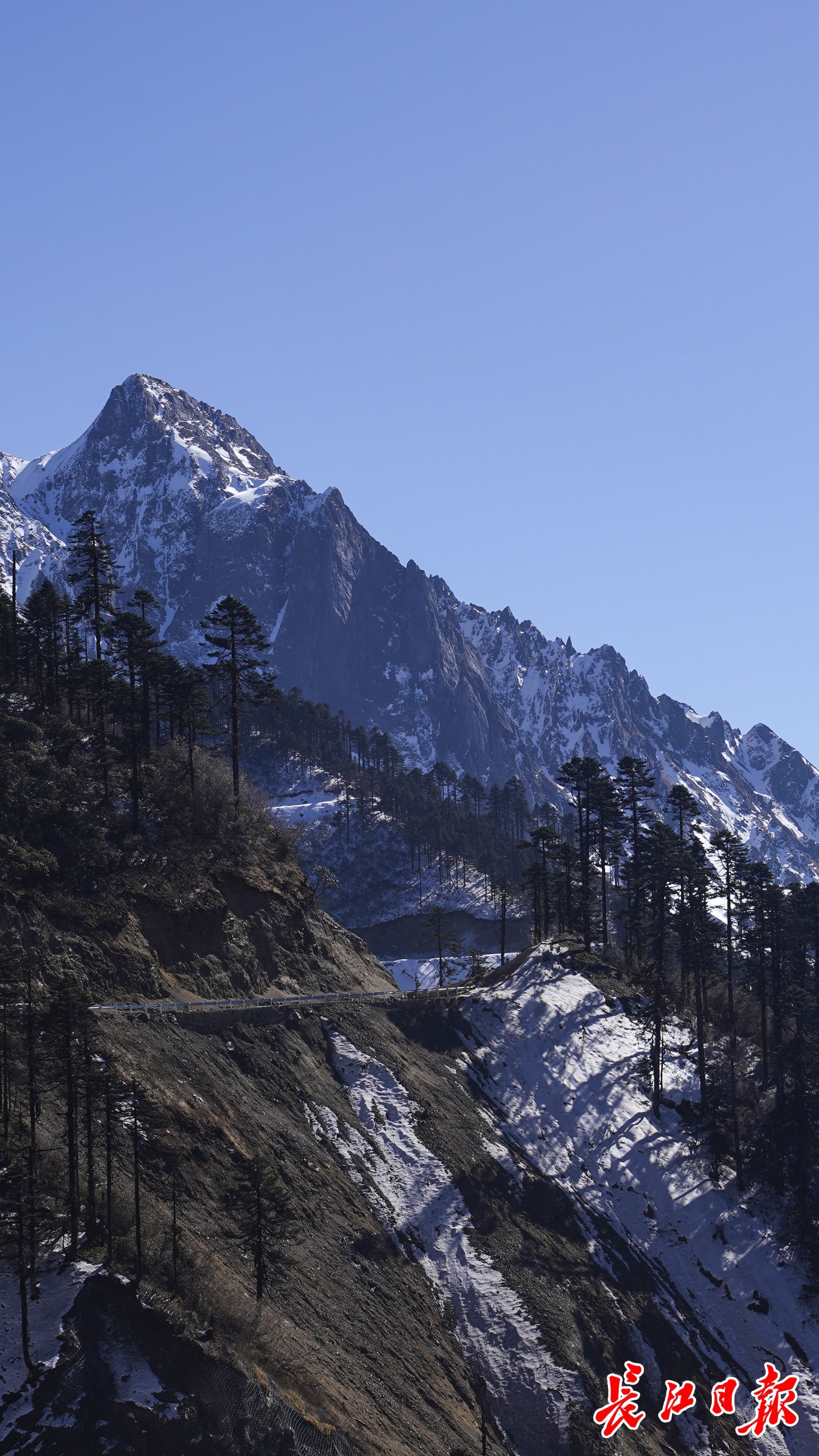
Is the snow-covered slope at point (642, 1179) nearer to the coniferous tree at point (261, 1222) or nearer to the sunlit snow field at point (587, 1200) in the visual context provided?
the sunlit snow field at point (587, 1200)

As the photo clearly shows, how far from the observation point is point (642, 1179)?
50312mm

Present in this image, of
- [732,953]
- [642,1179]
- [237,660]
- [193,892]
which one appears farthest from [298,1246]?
[732,953]

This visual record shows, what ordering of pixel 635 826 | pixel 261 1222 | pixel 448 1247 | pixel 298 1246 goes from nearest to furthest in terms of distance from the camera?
1. pixel 261 1222
2. pixel 298 1246
3. pixel 448 1247
4. pixel 635 826

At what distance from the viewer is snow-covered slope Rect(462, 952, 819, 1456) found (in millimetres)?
42469

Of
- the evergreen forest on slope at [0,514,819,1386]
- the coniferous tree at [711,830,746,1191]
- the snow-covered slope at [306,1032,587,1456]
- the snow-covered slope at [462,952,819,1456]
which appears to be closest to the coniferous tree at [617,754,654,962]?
the evergreen forest on slope at [0,514,819,1386]

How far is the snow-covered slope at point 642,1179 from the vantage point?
4247 centimetres

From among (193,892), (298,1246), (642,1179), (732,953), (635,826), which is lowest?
Result: (642,1179)

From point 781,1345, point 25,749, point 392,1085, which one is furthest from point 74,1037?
point 781,1345

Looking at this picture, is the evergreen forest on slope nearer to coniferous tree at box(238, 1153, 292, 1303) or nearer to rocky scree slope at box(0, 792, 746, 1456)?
coniferous tree at box(238, 1153, 292, 1303)

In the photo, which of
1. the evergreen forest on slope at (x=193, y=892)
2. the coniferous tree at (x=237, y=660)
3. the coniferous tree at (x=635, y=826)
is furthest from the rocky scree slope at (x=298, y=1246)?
the coniferous tree at (x=635, y=826)

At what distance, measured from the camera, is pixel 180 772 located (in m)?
57.5

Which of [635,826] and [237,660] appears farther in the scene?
[635,826]

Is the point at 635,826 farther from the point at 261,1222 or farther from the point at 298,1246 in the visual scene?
the point at 261,1222

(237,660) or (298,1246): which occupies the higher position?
(237,660)
